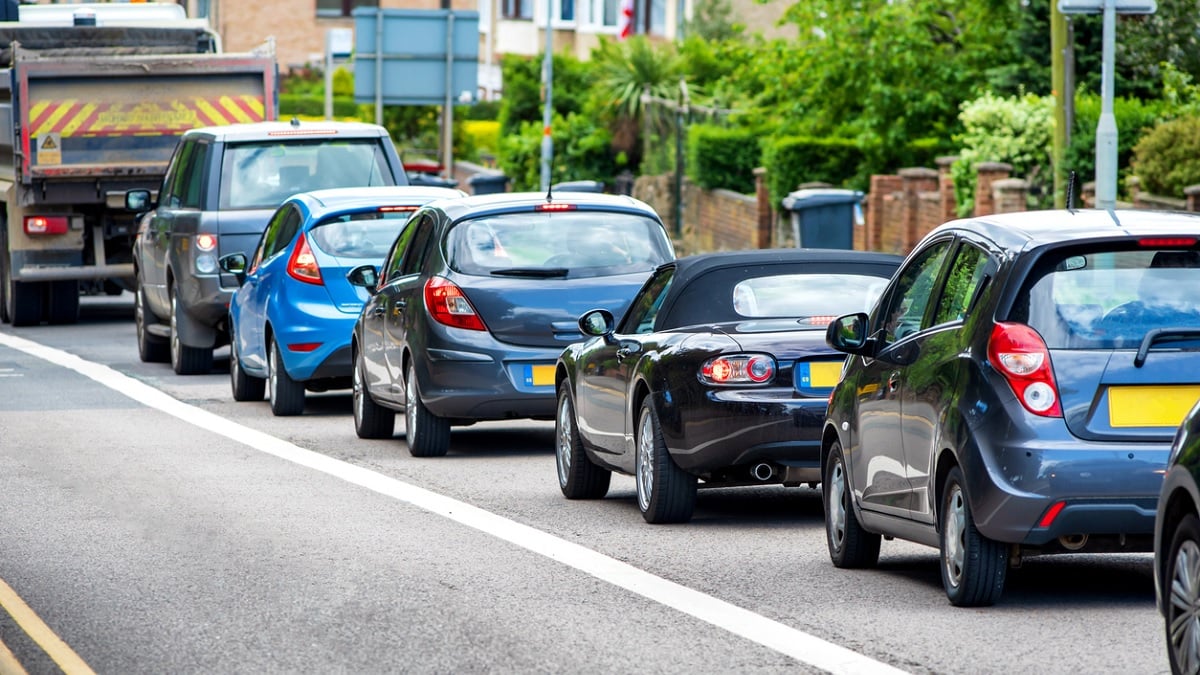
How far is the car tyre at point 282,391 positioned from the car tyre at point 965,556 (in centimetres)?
941

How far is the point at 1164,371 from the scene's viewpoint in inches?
326

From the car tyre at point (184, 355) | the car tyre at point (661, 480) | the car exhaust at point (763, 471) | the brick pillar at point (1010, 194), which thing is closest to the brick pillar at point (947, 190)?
the brick pillar at point (1010, 194)

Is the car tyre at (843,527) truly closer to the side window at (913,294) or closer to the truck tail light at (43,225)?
the side window at (913,294)

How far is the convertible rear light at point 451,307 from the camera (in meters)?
14.6

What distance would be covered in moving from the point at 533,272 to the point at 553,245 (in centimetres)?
25

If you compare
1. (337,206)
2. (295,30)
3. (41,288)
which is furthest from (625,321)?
(295,30)

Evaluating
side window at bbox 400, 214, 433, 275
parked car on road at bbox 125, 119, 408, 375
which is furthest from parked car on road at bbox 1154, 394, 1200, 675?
parked car on road at bbox 125, 119, 408, 375

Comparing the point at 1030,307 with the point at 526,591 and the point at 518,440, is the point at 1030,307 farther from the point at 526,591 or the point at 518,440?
the point at 518,440

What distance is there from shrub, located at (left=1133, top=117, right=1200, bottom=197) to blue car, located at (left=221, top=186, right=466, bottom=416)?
10.3 m

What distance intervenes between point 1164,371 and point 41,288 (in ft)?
69.5

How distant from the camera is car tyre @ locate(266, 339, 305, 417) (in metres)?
17.6

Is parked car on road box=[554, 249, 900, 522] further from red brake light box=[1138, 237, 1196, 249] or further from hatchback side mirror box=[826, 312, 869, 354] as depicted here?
red brake light box=[1138, 237, 1196, 249]

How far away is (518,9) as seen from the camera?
281ft

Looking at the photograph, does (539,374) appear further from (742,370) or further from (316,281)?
(742,370)
